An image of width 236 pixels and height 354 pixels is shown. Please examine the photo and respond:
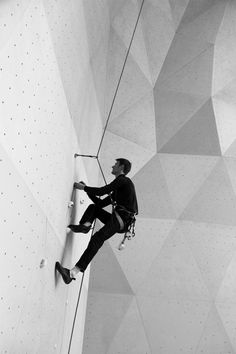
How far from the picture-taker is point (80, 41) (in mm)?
5426

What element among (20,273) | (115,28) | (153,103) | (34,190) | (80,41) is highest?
(115,28)

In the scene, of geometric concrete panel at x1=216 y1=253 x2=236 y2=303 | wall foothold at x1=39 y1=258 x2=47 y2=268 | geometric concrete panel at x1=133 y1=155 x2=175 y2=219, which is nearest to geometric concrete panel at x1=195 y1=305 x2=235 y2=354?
geometric concrete panel at x1=216 y1=253 x2=236 y2=303

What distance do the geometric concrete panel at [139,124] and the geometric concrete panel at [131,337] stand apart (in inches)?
125

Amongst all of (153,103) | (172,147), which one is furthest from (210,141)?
(153,103)

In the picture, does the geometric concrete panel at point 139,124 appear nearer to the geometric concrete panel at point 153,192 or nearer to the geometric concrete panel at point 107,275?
the geometric concrete panel at point 153,192

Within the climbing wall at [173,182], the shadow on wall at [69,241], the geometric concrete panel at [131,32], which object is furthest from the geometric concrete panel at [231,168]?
the shadow on wall at [69,241]

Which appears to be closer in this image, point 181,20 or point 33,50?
point 33,50

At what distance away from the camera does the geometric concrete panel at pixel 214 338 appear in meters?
7.47

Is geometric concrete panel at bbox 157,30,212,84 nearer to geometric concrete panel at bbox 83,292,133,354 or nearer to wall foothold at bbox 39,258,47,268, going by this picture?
geometric concrete panel at bbox 83,292,133,354

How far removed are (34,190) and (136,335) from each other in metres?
4.72

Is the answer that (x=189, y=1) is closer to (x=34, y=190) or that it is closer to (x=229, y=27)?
(x=229, y=27)

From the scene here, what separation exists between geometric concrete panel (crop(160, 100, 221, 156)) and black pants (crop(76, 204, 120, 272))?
3.13 metres

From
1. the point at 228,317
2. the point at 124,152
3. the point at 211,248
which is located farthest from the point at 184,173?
the point at 228,317

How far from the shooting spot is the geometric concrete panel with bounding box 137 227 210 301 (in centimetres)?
770
